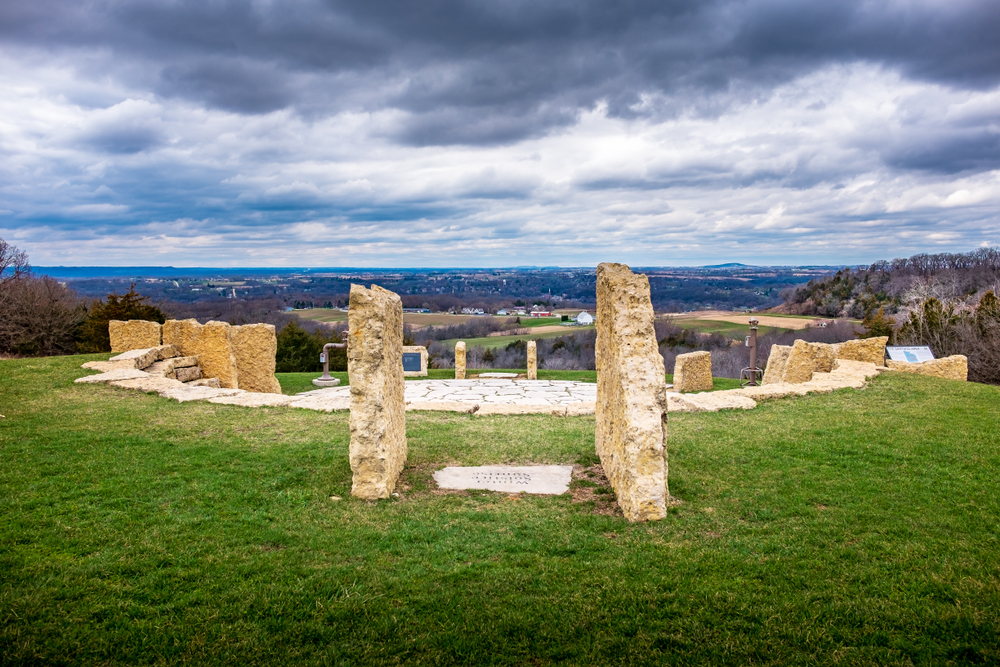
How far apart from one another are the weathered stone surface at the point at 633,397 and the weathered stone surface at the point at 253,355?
1044 cm

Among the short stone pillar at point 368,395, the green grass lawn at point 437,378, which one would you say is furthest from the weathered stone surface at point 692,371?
the short stone pillar at point 368,395

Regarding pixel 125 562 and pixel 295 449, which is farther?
pixel 295 449

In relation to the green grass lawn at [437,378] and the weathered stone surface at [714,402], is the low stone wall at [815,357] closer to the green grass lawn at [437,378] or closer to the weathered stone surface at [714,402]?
the green grass lawn at [437,378]

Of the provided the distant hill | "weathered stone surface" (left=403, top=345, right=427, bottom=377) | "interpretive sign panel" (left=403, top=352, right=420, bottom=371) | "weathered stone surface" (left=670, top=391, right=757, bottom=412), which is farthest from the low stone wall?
the distant hill

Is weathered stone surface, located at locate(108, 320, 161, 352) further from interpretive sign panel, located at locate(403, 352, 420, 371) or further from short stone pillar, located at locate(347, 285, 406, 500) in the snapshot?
short stone pillar, located at locate(347, 285, 406, 500)

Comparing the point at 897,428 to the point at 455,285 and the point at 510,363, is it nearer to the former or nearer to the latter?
the point at 510,363

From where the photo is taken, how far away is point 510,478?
6.72 meters

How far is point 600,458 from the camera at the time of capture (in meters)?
7.32

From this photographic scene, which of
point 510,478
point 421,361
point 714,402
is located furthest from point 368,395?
point 421,361

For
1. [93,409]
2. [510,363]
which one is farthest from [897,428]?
[510,363]

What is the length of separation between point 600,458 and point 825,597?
11.6 feet

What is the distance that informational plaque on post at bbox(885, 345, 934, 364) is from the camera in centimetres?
1512

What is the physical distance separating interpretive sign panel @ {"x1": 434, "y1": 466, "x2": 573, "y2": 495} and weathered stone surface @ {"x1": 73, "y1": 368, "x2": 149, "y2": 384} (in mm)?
8222

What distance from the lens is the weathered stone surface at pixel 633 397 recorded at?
213 inches
